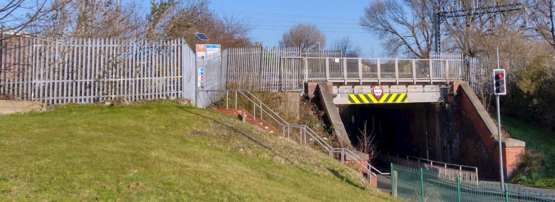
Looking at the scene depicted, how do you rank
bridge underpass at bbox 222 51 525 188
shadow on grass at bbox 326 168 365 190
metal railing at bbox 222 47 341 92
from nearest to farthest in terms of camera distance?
shadow on grass at bbox 326 168 365 190
metal railing at bbox 222 47 341 92
bridge underpass at bbox 222 51 525 188

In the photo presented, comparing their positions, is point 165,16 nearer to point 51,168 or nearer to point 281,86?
point 281,86

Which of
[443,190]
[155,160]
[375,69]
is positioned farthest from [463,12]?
[155,160]

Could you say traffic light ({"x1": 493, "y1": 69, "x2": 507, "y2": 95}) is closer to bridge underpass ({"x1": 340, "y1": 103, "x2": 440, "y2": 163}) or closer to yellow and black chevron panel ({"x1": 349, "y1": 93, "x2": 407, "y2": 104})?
yellow and black chevron panel ({"x1": 349, "y1": 93, "x2": 407, "y2": 104})

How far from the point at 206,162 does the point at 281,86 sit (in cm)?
1128

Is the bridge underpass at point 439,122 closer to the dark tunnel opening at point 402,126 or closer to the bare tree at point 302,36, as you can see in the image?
the dark tunnel opening at point 402,126

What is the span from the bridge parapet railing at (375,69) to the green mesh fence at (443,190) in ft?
26.1

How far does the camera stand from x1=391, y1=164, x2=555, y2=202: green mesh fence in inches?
464

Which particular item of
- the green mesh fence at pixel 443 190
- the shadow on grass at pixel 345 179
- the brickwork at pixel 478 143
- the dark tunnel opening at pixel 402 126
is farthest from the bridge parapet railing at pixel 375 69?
the shadow on grass at pixel 345 179

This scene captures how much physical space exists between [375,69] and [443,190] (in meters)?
11.0

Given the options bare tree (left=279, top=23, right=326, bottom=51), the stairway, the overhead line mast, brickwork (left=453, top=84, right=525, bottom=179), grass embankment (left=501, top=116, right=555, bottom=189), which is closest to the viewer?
the stairway

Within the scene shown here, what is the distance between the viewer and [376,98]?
23297 millimetres

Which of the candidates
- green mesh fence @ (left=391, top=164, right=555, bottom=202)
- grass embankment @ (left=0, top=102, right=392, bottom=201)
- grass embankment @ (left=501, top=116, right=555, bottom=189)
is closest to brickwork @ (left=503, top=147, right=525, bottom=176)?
grass embankment @ (left=501, top=116, right=555, bottom=189)

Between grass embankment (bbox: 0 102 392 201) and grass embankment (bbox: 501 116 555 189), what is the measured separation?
10176 mm

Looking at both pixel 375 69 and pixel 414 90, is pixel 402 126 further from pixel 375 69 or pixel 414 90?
pixel 375 69
